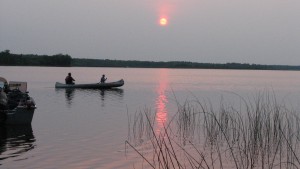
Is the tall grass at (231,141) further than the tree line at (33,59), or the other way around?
the tree line at (33,59)

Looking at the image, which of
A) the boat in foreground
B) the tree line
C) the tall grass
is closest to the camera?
the tall grass

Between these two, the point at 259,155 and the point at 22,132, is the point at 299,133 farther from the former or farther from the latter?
the point at 22,132

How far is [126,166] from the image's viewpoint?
1280cm

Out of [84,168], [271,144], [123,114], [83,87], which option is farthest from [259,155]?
[83,87]

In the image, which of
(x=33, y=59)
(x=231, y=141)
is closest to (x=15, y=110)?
(x=231, y=141)

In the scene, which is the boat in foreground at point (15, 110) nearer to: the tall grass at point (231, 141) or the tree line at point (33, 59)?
the tall grass at point (231, 141)

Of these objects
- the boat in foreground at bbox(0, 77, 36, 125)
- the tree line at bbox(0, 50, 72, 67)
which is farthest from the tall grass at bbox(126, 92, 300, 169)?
the tree line at bbox(0, 50, 72, 67)

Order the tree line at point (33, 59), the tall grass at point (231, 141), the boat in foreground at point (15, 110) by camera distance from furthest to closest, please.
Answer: the tree line at point (33, 59) < the boat in foreground at point (15, 110) < the tall grass at point (231, 141)

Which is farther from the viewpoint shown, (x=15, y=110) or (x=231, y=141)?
(x=15, y=110)

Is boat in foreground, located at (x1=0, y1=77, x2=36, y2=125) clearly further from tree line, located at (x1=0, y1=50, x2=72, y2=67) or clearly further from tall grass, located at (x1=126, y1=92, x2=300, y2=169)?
tree line, located at (x1=0, y1=50, x2=72, y2=67)

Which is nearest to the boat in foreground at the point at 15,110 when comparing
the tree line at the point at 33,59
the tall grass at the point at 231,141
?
the tall grass at the point at 231,141

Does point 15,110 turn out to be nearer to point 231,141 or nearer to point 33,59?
point 231,141

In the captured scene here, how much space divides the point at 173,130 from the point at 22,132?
579 centimetres

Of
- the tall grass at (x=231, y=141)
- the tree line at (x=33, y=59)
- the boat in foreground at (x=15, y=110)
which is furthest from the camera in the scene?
the tree line at (x=33, y=59)
